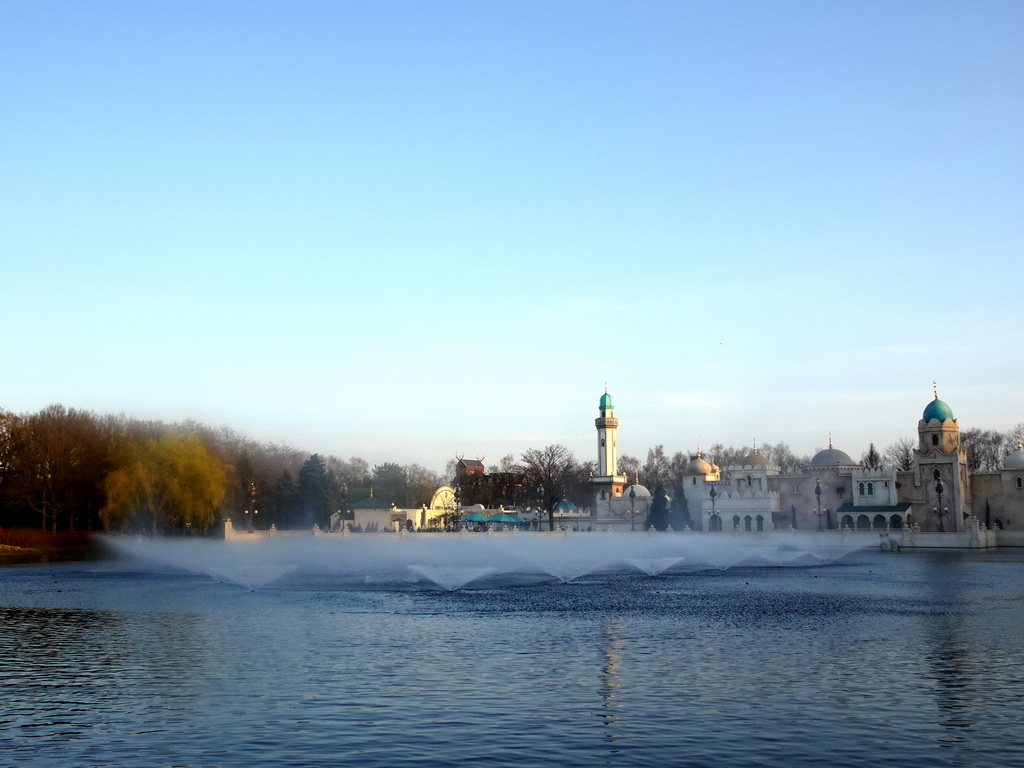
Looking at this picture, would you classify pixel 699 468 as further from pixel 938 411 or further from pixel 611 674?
pixel 611 674

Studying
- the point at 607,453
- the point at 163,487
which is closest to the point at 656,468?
the point at 607,453

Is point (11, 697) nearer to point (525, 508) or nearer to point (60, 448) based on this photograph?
point (60, 448)

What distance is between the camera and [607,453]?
386 ft

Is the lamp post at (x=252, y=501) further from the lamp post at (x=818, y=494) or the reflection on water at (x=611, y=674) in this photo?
the reflection on water at (x=611, y=674)

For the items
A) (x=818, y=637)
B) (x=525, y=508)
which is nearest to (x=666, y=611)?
(x=818, y=637)

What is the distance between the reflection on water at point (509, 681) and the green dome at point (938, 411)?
51997mm

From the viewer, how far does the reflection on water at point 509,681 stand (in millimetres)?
15102

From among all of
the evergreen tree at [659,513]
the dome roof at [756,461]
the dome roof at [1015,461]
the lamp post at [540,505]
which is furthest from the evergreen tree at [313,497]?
the dome roof at [1015,461]

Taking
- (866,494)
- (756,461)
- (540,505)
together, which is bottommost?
(540,505)

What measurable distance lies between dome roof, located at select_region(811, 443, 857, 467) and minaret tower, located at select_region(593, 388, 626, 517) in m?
26.0

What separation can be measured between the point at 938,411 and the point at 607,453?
39.9 metres

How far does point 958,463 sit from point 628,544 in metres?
27.6

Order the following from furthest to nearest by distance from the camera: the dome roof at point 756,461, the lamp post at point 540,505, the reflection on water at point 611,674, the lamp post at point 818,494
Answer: the lamp post at point 540,505
the dome roof at point 756,461
the lamp post at point 818,494
the reflection on water at point 611,674

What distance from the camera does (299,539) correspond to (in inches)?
2995
